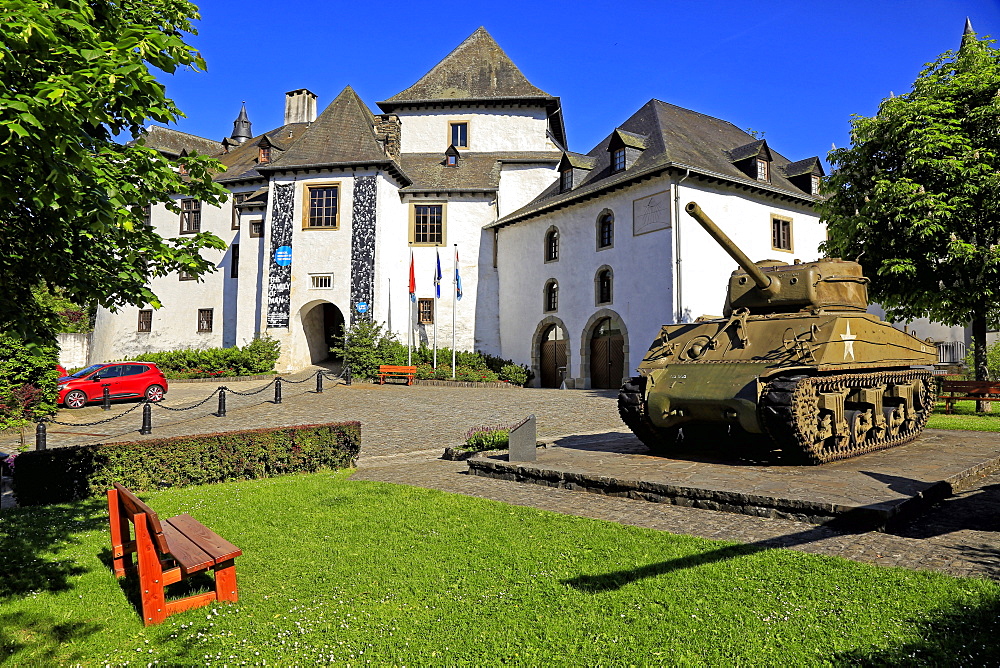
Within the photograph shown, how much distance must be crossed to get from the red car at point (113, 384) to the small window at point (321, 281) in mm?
8978

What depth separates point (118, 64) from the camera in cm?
379

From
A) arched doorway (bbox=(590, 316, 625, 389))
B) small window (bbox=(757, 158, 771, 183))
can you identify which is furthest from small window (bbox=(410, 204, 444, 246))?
small window (bbox=(757, 158, 771, 183))

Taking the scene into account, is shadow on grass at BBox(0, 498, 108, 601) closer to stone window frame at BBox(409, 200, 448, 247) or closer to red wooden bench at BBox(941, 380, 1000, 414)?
red wooden bench at BBox(941, 380, 1000, 414)

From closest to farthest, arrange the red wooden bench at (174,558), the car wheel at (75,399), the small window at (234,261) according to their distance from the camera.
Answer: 1. the red wooden bench at (174,558)
2. the car wheel at (75,399)
3. the small window at (234,261)

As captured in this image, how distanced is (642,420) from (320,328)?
25.2 m

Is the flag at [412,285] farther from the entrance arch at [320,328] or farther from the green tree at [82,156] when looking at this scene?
the green tree at [82,156]

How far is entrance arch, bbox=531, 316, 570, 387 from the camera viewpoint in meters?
28.7

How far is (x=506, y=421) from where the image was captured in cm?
1648

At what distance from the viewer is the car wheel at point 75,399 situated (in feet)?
64.9

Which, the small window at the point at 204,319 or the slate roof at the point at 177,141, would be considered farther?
the slate roof at the point at 177,141

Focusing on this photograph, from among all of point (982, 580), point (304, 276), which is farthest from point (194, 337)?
point (982, 580)

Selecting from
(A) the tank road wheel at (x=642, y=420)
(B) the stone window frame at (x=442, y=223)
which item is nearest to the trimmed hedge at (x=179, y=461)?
(A) the tank road wheel at (x=642, y=420)

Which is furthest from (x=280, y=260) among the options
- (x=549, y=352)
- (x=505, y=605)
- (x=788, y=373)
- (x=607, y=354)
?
(x=505, y=605)

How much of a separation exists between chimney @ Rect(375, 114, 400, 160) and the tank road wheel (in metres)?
26.7
